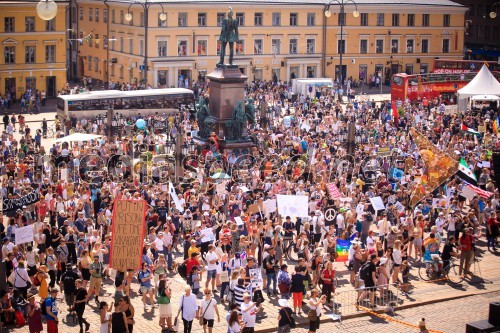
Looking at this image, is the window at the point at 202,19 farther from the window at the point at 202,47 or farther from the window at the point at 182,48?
the window at the point at 182,48

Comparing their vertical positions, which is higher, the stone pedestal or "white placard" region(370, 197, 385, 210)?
the stone pedestal

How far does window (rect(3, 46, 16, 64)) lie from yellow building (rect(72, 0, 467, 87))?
736cm

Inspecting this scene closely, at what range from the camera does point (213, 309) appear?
65.8 ft

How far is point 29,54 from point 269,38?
68.0 ft

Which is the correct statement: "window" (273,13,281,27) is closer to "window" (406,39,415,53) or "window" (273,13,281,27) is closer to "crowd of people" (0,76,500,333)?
"window" (406,39,415,53)

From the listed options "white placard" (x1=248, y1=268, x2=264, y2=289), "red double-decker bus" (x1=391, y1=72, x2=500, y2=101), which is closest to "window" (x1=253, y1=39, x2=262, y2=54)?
"red double-decker bus" (x1=391, y1=72, x2=500, y2=101)

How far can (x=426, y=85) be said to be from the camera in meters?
61.8

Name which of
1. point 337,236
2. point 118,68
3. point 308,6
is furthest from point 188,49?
point 337,236

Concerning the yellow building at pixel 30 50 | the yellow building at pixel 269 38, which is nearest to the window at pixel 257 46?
the yellow building at pixel 269 38

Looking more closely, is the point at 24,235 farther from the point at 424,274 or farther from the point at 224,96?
the point at 224,96

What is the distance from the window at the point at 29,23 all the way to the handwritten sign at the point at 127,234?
160ft

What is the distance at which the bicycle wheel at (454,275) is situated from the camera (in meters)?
25.8

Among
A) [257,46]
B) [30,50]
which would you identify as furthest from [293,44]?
[30,50]

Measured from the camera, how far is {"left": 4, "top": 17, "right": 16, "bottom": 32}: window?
66.9 m
